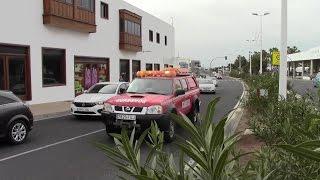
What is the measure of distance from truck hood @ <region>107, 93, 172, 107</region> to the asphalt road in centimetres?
106

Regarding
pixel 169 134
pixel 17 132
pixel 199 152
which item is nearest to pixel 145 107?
pixel 169 134

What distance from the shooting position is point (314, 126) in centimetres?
461

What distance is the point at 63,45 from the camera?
2689 cm

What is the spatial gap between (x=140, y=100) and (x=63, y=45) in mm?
15656

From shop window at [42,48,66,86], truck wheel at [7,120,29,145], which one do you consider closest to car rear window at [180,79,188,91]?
truck wheel at [7,120,29,145]

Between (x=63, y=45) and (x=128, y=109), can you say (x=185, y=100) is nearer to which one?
(x=128, y=109)

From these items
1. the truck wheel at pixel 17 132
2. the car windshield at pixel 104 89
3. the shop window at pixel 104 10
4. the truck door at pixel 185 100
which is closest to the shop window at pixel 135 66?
the shop window at pixel 104 10

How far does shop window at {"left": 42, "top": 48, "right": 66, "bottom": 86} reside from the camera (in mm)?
25359

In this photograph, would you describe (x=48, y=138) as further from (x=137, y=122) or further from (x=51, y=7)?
(x=51, y=7)

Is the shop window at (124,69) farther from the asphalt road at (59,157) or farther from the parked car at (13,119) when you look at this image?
the parked car at (13,119)

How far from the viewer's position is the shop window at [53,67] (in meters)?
25.4

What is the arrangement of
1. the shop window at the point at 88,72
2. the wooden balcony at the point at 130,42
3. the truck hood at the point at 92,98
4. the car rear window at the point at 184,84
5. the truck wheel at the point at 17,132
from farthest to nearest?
the wooden balcony at the point at 130,42, the shop window at the point at 88,72, the truck hood at the point at 92,98, the car rear window at the point at 184,84, the truck wheel at the point at 17,132

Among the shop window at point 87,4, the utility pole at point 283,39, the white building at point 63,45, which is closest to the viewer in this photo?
the utility pole at point 283,39

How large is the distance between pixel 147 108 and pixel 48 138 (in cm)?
300
